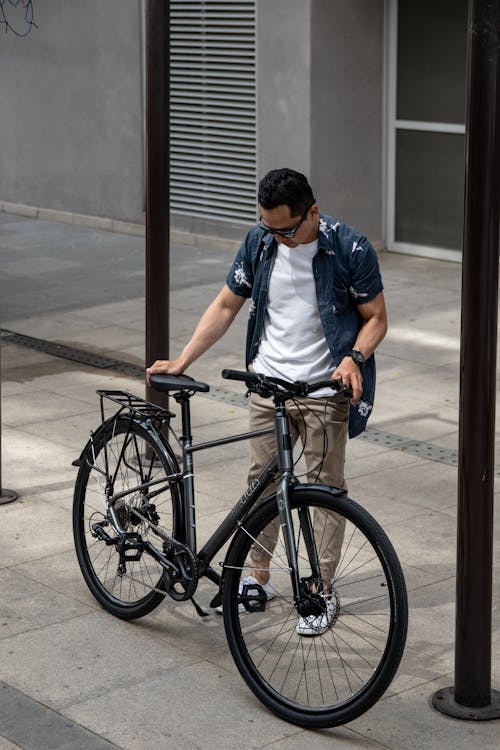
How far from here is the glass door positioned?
13750 mm

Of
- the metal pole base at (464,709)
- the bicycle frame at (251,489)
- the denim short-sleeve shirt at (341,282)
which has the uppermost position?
the denim short-sleeve shirt at (341,282)

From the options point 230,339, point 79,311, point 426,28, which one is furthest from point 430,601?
point 426,28

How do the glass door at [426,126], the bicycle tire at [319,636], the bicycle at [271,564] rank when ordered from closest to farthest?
the bicycle tire at [319,636], the bicycle at [271,564], the glass door at [426,126]

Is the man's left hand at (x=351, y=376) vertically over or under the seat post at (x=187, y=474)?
over

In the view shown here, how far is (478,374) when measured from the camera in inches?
182

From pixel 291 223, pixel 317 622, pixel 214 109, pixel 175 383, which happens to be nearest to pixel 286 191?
pixel 291 223

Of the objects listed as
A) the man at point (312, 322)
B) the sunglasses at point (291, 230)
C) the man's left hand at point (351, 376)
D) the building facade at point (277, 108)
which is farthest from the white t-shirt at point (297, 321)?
the building facade at point (277, 108)

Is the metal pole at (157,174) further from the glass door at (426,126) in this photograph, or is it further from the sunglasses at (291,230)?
the glass door at (426,126)

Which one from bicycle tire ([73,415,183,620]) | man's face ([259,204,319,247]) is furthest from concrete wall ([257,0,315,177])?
man's face ([259,204,319,247])

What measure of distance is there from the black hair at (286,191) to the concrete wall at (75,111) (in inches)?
435

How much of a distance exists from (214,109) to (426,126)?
2496 millimetres

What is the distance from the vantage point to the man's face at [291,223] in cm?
508

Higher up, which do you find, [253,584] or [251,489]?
[251,489]

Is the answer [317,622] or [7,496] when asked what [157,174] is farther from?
[317,622]
